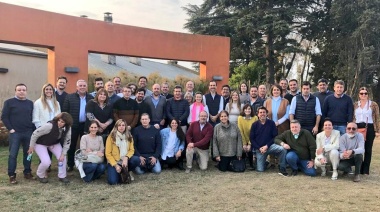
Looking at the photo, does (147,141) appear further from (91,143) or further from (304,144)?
(304,144)

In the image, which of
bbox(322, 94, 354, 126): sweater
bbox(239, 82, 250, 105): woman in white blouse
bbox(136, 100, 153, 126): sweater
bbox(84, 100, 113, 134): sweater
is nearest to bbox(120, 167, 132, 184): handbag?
bbox(84, 100, 113, 134): sweater

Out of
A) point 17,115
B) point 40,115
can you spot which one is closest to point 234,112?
point 40,115

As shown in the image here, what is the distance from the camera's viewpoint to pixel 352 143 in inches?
237

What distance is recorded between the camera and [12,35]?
9.09m

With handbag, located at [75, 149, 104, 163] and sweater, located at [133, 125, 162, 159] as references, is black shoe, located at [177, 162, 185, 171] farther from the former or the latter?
handbag, located at [75, 149, 104, 163]

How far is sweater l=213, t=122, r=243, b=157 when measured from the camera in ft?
21.9

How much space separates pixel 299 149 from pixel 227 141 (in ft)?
4.13

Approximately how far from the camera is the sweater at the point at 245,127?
6965mm

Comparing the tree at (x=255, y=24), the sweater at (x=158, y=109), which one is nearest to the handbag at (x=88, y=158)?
the sweater at (x=158, y=109)

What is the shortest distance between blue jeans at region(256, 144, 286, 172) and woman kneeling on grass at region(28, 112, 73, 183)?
10.7 ft

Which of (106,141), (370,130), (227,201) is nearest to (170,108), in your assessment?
(106,141)

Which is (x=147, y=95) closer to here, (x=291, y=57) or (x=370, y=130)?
(x=370, y=130)

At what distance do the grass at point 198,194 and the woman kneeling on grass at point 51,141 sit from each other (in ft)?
0.64

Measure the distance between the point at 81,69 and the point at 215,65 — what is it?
501 cm
